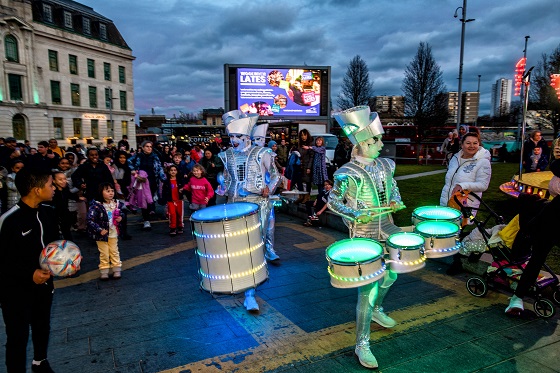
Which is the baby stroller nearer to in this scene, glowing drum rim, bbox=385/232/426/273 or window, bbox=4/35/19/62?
glowing drum rim, bbox=385/232/426/273

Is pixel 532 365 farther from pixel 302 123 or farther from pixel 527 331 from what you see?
pixel 302 123

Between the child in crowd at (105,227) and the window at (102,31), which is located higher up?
the window at (102,31)

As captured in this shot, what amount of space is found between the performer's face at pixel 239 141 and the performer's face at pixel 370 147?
2.24 m

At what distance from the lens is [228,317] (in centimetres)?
463

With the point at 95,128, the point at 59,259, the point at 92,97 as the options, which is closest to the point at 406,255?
the point at 59,259

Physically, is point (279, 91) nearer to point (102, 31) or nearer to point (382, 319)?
point (382, 319)

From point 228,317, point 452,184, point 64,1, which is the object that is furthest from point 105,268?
point 64,1

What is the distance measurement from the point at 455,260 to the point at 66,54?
49950 mm

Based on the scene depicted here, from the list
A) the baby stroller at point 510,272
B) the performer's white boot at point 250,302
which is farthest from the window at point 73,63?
the baby stroller at point 510,272

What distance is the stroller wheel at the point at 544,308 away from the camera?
4305 millimetres

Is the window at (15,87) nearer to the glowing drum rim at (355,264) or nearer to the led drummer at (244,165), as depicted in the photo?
the led drummer at (244,165)

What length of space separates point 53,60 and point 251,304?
1902 inches

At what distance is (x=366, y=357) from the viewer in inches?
137

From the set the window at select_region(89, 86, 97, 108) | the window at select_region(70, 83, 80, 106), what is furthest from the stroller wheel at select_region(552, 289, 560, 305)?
the window at select_region(89, 86, 97, 108)
